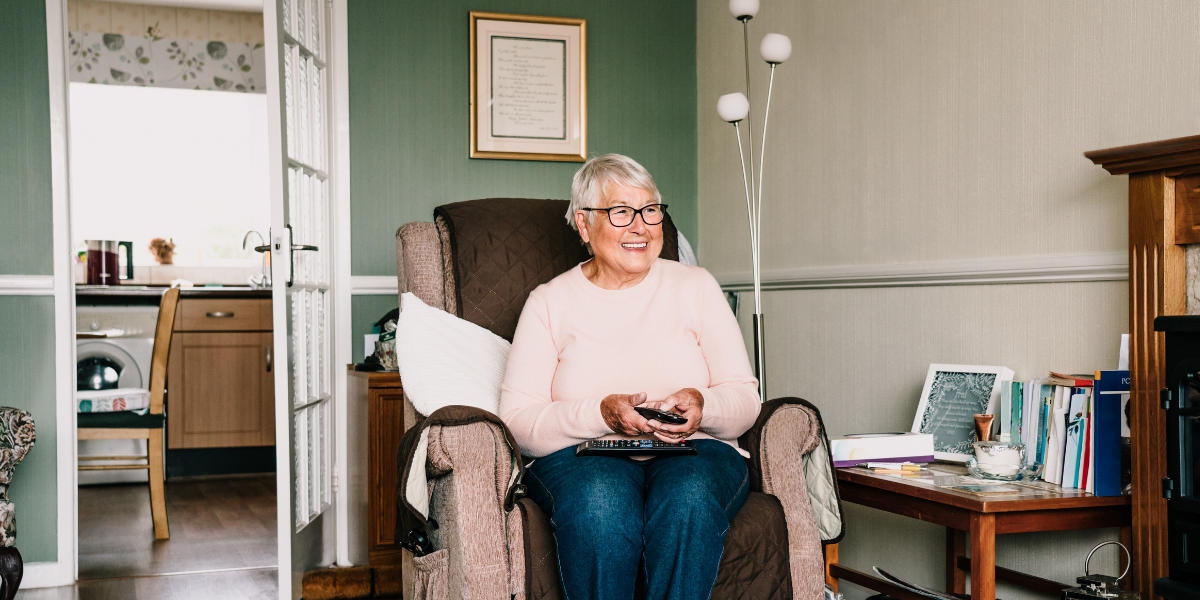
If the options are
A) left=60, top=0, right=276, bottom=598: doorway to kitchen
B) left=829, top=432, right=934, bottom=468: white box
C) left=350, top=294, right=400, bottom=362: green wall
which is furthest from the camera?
left=60, top=0, right=276, bottom=598: doorway to kitchen

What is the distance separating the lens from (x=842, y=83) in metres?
2.58

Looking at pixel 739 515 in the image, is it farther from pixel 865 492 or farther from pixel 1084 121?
pixel 1084 121

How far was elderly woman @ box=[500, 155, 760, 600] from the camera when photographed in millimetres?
1465

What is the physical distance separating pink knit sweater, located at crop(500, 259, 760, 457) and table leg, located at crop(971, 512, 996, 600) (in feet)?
1.40

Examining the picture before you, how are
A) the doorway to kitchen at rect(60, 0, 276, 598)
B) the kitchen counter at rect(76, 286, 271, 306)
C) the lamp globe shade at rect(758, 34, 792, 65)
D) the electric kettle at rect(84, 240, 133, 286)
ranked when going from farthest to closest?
the electric kettle at rect(84, 240, 133, 286)
the kitchen counter at rect(76, 286, 271, 306)
the doorway to kitchen at rect(60, 0, 276, 598)
the lamp globe shade at rect(758, 34, 792, 65)

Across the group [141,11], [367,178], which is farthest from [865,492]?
[141,11]

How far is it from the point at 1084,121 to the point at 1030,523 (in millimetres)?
795

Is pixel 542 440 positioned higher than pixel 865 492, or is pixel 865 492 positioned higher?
pixel 542 440

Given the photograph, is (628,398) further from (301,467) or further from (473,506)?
(301,467)

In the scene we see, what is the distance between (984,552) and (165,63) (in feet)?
17.6

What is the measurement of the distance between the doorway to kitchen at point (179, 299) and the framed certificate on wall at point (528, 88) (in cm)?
76

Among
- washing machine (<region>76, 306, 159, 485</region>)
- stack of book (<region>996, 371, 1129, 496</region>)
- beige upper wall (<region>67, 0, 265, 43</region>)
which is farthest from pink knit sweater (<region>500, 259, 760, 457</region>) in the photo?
beige upper wall (<region>67, 0, 265, 43</region>)

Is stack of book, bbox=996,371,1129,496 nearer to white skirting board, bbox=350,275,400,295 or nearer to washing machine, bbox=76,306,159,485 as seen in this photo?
white skirting board, bbox=350,275,400,295

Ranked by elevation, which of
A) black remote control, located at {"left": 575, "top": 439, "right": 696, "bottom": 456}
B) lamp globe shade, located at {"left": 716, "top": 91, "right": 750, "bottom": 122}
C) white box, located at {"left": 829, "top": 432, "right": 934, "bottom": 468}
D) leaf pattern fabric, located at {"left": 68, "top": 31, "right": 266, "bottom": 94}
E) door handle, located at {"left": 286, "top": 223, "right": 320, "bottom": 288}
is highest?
leaf pattern fabric, located at {"left": 68, "top": 31, "right": 266, "bottom": 94}
